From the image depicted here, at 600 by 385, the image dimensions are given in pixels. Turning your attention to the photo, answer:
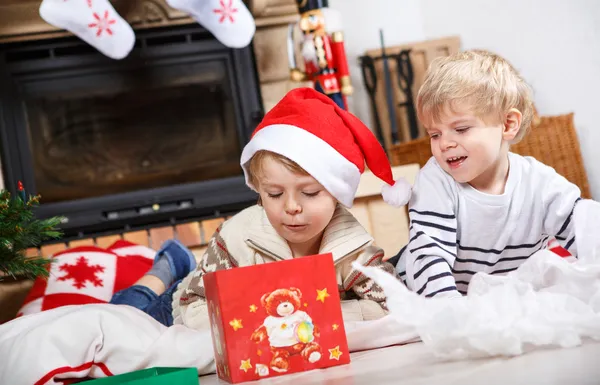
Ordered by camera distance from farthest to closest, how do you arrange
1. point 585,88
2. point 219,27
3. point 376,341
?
point 585,88
point 219,27
point 376,341

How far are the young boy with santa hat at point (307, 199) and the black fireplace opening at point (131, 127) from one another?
131cm

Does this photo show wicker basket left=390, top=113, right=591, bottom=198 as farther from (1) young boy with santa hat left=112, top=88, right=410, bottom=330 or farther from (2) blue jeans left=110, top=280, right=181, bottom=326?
(1) young boy with santa hat left=112, top=88, right=410, bottom=330

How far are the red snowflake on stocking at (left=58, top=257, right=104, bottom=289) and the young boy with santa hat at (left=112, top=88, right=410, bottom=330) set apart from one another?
50cm

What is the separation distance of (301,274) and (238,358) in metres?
0.12

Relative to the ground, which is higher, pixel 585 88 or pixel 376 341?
pixel 585 88

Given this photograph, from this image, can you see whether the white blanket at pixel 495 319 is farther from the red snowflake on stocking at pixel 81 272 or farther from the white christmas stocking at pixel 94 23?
the white christmas stocking at pixel 94 23

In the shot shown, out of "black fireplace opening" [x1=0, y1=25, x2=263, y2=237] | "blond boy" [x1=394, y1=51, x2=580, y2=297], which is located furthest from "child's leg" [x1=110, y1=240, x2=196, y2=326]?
"black fireplace opening" [x1=0, y1=25, x2=263, y2=237]

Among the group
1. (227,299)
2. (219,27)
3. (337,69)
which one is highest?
(219,27)

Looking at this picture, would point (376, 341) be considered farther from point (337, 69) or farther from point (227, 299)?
point (337, 69)

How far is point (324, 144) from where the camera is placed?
3.83 feet

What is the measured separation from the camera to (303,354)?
2.84 feet

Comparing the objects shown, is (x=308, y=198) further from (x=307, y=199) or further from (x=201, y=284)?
(x=201, y=284)

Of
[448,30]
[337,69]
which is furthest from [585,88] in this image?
[337,69]

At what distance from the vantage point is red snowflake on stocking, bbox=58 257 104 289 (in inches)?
66.9
